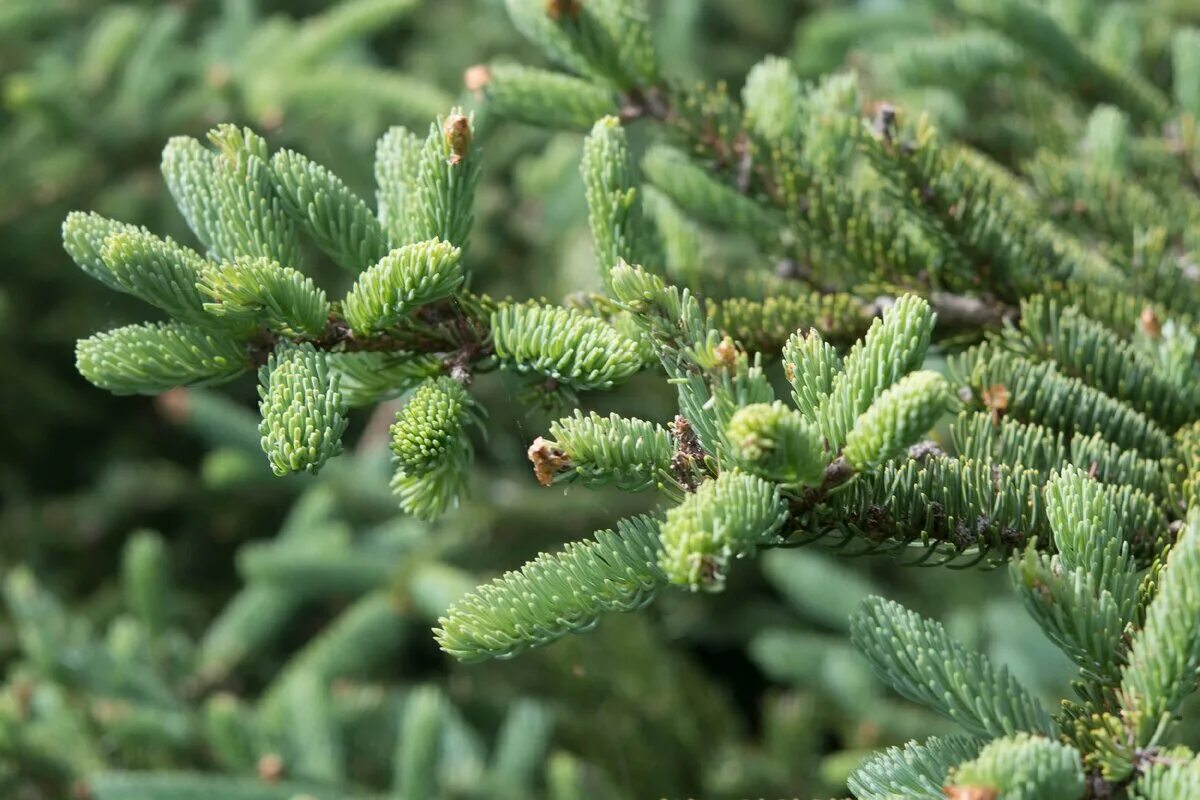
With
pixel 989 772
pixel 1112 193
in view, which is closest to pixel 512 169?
pixel 1112 193

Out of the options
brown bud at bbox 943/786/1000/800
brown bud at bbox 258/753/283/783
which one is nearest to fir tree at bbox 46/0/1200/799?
brown bud at bbox 943/786/1000/800

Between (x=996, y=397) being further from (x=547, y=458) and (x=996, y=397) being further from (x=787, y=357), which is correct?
(x=547, y=458)

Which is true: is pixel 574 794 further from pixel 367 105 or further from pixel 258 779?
pixel 367 105

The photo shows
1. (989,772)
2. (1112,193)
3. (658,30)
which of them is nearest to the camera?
(989,772)

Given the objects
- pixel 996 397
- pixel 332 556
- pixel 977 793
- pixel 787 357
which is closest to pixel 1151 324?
pixel 996 397

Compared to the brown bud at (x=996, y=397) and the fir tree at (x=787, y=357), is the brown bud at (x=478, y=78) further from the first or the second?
the brown bud at (x=996, y=397)
